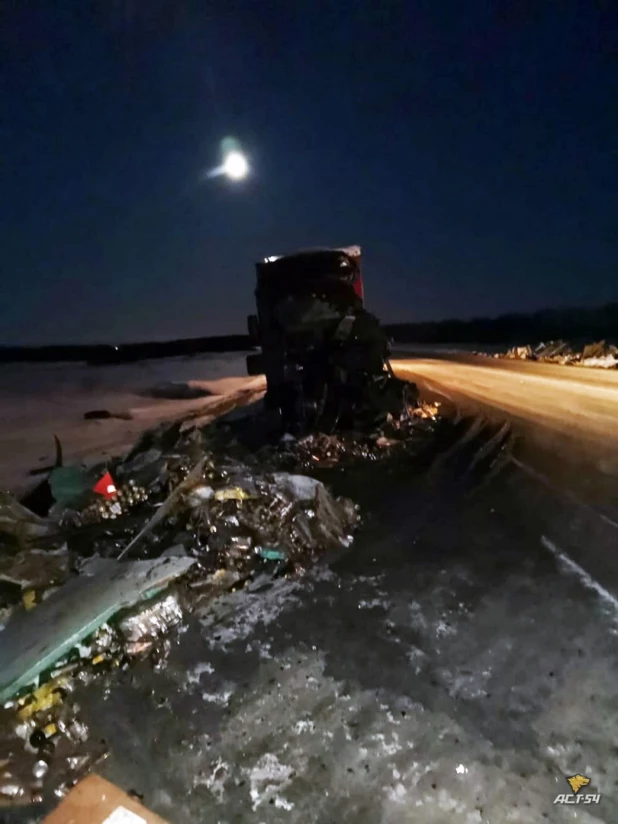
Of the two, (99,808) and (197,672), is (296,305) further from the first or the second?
(99,808)

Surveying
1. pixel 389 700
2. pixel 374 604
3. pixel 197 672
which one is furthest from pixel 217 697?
pixel 374 604

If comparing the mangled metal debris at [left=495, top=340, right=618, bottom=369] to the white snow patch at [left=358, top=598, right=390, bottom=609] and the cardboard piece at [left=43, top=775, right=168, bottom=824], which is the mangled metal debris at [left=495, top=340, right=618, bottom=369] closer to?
the white snow patch at [left=358, top=598, right=390, bottom=609]

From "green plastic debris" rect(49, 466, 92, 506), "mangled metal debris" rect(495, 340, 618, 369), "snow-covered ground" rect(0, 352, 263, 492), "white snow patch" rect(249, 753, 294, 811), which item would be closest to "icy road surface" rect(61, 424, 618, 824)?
"white snow patch" rect(249, 753, 294, 811)

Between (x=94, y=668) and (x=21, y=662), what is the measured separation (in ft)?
1.38

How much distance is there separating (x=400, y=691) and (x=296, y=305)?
8.50 m

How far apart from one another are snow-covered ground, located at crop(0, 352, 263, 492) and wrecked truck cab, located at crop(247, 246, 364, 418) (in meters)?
2.87

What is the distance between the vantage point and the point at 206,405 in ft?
51.1

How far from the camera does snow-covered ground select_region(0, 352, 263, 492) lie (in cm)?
1009

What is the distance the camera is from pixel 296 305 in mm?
11125

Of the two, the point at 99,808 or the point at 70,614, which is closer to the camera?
the point at 99,808

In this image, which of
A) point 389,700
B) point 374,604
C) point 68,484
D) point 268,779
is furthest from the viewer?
point 68,484

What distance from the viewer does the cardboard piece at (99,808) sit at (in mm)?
2520

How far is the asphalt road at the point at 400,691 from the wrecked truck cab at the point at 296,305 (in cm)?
545

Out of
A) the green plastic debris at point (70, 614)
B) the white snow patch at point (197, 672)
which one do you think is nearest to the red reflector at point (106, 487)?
the green plastic debris at point (70, 614)
